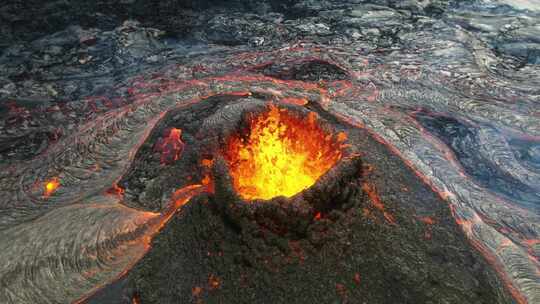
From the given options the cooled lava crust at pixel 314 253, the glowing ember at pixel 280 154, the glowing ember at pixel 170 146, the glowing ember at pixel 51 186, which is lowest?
the glowing ember at pixel 51 186

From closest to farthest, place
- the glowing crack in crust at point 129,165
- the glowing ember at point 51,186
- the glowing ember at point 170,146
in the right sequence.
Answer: the glowing crack in crust at point 129,165, the glowing ember at point 51,186, the glowing ember at point 170,146

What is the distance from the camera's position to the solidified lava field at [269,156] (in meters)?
3.64

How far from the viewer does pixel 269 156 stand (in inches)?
176

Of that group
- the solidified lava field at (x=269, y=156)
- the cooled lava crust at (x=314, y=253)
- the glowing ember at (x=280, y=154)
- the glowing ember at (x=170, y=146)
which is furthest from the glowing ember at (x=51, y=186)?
the glowing ember at (x=280, y=154)

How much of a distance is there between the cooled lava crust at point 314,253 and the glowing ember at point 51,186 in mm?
2030

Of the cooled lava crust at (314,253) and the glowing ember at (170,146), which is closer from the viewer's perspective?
the cooled lava crust at (314,253)

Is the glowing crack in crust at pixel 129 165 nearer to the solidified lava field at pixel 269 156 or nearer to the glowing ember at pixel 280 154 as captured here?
the solidified lava field at pixel 269 156

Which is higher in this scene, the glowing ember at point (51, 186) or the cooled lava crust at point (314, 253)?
the cooled lava crust at point (314, 253)

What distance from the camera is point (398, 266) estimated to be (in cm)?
360

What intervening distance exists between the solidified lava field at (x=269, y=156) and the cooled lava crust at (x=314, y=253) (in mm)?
19

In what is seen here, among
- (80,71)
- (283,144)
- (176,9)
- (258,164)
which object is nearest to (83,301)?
(258,164)

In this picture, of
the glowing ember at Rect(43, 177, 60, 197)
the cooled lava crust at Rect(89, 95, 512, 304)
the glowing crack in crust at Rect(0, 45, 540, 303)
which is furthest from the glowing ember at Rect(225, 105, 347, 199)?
the glowing ember at Rect(43, 177, 60, 197)

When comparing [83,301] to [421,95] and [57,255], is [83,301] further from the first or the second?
[421,95]

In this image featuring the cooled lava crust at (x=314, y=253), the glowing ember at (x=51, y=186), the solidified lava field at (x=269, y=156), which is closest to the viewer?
the cooled lava crust at (x=314, y=253)
